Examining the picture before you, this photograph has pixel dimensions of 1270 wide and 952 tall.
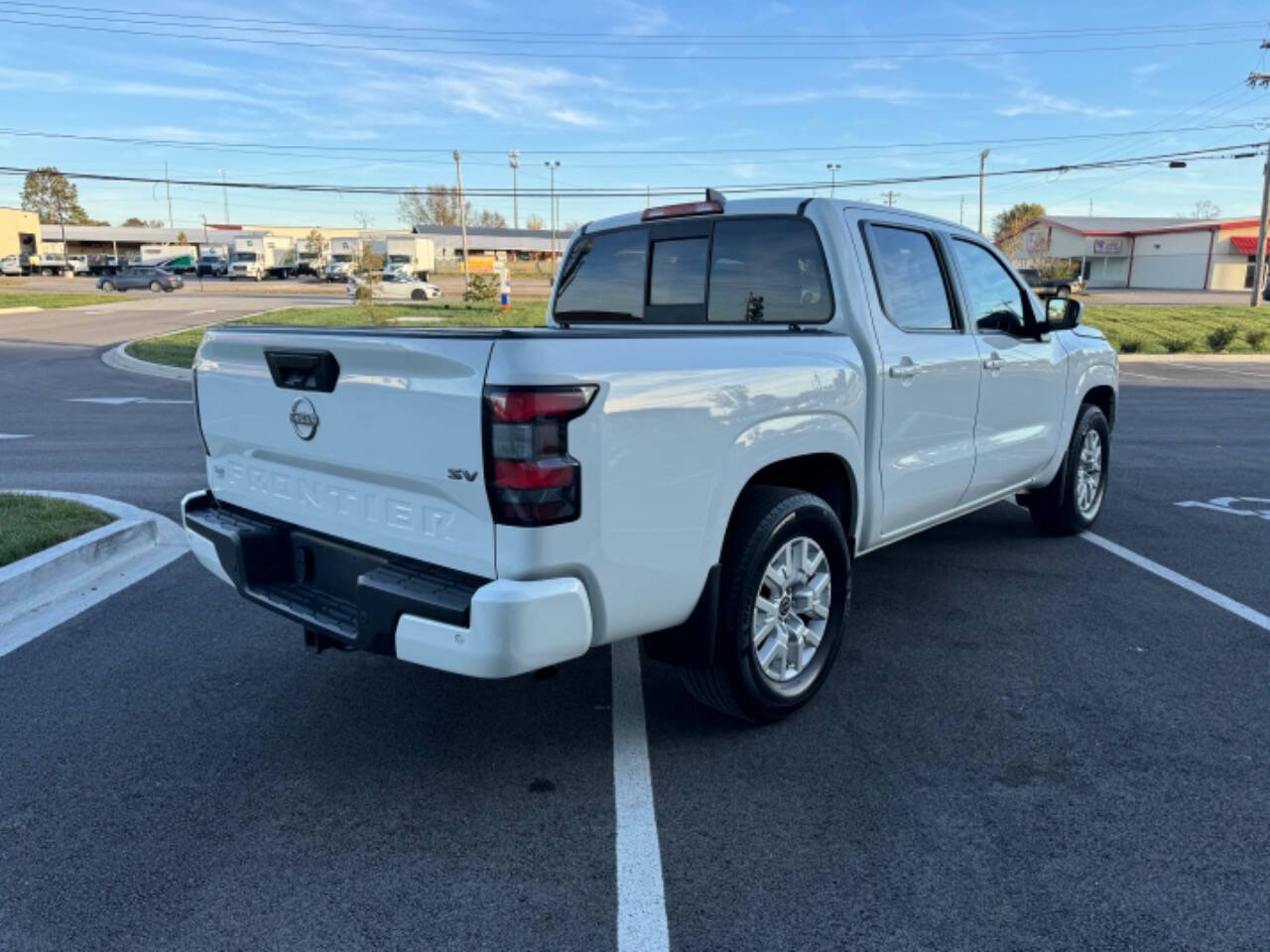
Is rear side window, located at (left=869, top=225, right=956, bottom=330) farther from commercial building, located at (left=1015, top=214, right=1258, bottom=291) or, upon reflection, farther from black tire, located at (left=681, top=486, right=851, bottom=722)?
commercial building, located at (left=1015, top=214, right=1258, bottom=291)

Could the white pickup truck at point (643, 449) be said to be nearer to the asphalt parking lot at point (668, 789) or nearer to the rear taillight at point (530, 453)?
the rear taillight at point (530, 453)

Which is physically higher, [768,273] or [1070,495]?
[768,273]

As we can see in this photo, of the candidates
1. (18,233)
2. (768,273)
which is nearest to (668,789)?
(768,273)

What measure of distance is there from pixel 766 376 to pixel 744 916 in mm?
1749

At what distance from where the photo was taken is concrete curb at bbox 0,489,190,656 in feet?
15.6

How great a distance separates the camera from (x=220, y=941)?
8.13 feet

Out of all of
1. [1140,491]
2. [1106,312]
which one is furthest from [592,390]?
[1106,312]

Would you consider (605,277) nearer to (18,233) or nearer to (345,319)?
(345,319)

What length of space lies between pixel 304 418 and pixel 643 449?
1224mm

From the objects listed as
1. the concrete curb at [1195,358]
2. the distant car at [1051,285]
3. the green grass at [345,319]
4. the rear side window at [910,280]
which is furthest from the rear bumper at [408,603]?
the concrete curb at [1195,358]

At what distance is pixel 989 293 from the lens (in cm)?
515

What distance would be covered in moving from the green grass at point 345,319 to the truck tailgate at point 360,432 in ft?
49.6

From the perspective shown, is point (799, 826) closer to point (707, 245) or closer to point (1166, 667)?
point (1166, 667)

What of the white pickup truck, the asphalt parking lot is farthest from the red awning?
the white pickup truck
